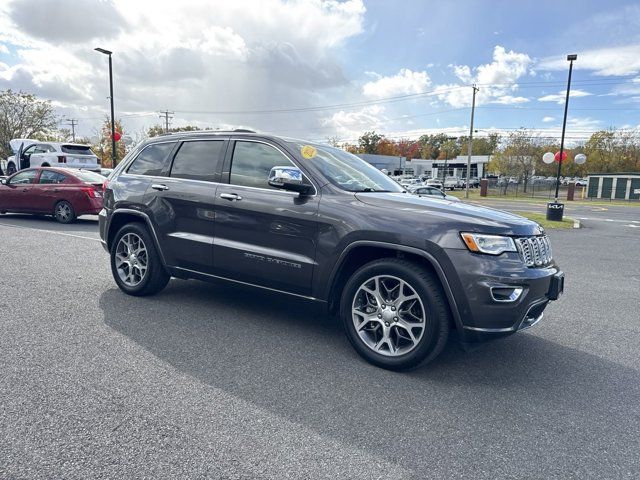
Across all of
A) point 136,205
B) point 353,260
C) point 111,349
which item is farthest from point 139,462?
point 136,205

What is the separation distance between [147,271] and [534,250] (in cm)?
389

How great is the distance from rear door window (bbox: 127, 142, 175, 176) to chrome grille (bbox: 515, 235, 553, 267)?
12.2 feet

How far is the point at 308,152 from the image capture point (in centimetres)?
432

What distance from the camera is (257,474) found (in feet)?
7.66

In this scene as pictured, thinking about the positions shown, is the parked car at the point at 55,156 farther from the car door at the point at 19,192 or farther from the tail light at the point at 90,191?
the tail light at the point at 90,191

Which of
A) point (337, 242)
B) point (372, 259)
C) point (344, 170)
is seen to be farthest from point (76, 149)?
point (372, 259)

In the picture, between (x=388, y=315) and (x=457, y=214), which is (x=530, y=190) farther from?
(x=388, y=315)

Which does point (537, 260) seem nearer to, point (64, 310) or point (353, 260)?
point (353, 260)

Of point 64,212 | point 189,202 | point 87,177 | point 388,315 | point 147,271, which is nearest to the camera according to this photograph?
point 388,315

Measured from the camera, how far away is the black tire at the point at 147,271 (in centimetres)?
505

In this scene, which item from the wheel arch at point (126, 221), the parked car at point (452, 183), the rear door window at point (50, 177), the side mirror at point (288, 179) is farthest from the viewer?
the parked car at point (452, 183)

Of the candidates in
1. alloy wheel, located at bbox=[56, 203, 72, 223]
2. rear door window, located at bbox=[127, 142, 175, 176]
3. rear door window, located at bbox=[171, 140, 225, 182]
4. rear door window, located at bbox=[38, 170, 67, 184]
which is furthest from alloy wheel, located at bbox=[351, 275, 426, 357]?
rear door window, located at bbox=[38, 170, 67, 184]

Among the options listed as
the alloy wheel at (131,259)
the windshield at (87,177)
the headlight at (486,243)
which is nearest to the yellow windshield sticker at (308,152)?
the headlight at (486,243)

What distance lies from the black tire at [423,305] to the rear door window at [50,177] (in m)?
10.6
